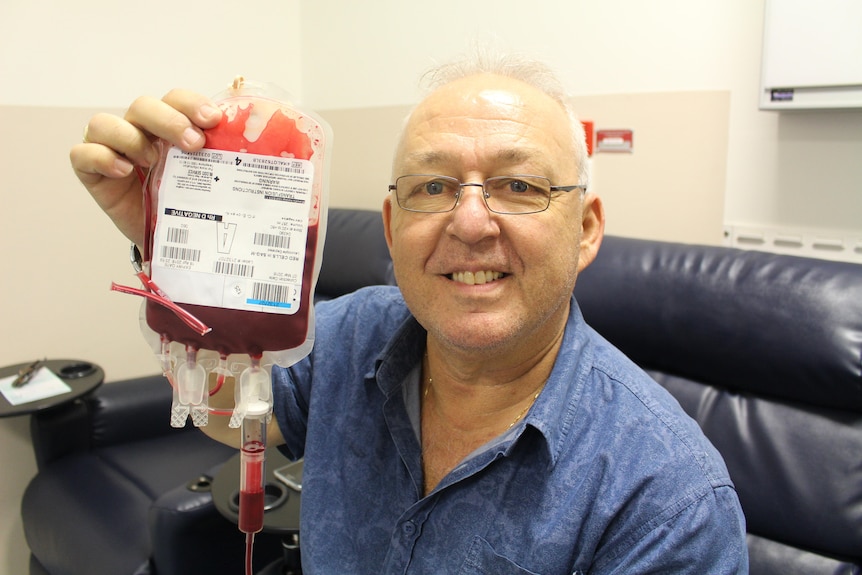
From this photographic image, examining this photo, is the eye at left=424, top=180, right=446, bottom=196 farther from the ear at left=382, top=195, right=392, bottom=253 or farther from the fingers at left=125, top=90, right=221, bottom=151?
the fingers at left=125, top=90, right=221, bottom=151

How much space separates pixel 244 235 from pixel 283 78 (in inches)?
93.1

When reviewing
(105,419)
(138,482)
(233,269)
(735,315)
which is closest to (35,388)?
(105,419)

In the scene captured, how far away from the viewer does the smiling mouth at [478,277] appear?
0.87m

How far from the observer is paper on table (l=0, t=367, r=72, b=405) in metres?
1.97

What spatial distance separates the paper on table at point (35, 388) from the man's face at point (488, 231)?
163 centimetres

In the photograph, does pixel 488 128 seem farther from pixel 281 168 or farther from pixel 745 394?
pixel 745 394

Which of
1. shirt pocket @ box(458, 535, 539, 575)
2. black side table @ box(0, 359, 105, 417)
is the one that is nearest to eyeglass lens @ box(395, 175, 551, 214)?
shirt pocket @ box(458, 535, 539, 575)

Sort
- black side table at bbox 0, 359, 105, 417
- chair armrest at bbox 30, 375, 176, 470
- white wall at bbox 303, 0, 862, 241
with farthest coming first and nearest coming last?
chair armrest at bbox 30, 375, 176, 470
black side table at bbox 0, 359, 105, 417
white wall at bbox 303, 0, 862, 241

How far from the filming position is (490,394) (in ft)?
3.17

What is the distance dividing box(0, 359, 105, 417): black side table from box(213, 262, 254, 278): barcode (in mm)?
1585

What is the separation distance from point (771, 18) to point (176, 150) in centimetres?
146

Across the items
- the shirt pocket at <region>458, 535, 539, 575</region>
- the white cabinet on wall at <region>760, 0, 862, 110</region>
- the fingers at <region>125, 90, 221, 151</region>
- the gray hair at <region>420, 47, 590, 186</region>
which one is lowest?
the shirt pocket at <region>458, 535, 539, 575</region>

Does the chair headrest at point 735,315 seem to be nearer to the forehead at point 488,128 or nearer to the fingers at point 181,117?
the forehead at point 488,128

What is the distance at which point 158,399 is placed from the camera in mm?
2271
